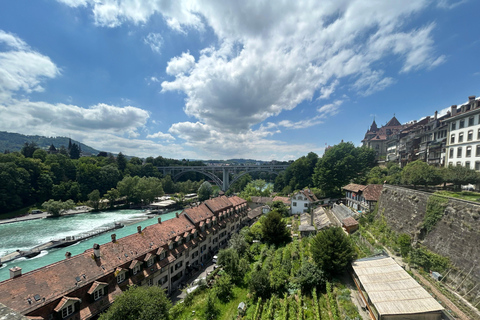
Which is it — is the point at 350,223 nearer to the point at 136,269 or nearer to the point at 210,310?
the point at 210,310

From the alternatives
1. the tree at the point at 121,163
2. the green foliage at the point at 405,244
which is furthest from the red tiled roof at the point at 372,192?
the tree at the point at 121,163

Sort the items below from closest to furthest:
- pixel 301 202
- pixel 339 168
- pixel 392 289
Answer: pixel 392 289, pixel 301 202, pixel 339 168

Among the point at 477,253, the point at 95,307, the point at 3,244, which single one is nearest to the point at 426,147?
the point at 477,253

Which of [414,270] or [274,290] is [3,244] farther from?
[414,270]

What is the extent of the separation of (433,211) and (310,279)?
12.2m

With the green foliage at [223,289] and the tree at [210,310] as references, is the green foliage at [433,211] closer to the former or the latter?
the green foliage at [223,289]

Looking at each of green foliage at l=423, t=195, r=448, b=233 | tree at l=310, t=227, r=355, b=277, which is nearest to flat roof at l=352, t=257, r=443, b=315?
tree at l=310, t=227, r=355, b=277

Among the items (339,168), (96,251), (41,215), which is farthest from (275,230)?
(41,215)

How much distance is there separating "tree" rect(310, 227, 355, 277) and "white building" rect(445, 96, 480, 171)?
20.1 meters

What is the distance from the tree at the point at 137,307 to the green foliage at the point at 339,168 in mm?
40602

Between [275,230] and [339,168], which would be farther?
[339,168]

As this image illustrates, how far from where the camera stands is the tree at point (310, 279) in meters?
16.3

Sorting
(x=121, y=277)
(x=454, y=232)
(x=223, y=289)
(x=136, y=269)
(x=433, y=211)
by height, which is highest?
(x=433, y=211)

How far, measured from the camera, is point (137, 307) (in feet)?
37.1
